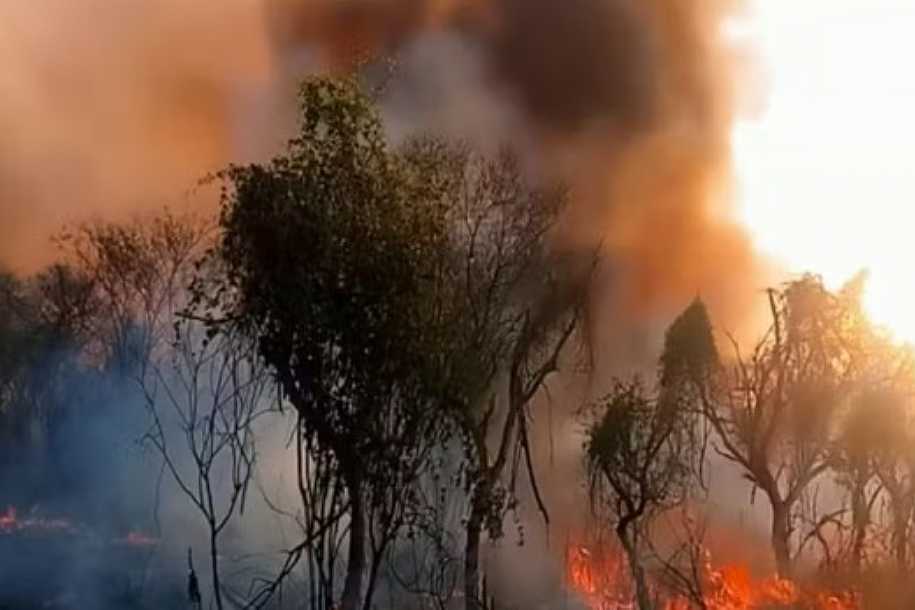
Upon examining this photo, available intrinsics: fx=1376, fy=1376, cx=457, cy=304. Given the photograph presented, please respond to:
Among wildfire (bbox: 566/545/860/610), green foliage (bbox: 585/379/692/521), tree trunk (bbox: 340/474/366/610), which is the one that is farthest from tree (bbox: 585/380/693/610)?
tree trunk (bbox: 340/474/366/610)

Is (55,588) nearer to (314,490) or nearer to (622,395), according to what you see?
(622,395)

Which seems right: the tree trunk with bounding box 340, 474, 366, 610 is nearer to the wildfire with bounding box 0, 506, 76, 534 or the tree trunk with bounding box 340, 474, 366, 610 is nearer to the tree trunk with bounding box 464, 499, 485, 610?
the tree trunk with bounding box 464, 499, 485, 610

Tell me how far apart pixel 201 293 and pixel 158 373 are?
20673 mm

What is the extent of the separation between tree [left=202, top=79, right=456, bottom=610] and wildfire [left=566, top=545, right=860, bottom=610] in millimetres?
11244

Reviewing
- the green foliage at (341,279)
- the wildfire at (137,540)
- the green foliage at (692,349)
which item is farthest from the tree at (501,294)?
the wildfire at (137,540)

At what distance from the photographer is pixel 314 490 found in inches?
597

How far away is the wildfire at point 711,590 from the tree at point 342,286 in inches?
443

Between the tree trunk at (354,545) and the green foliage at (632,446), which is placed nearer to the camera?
the tree trunk at (354,545)

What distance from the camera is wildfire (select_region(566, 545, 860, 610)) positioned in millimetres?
23625

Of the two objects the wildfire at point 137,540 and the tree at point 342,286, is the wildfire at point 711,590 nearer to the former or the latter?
the wildfire at point 137,540

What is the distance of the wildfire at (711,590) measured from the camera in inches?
930

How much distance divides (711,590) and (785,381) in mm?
4754

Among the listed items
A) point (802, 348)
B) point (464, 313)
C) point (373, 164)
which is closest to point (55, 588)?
point (464, 313)

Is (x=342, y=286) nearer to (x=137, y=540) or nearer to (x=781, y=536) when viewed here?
(x=781, y=536)
